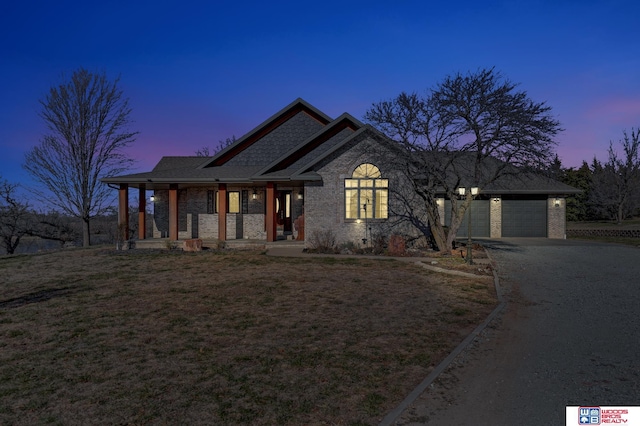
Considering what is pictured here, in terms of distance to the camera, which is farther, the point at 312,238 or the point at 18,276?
the point at 312,238

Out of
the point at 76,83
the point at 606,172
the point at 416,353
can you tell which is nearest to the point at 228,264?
the point at 416,353

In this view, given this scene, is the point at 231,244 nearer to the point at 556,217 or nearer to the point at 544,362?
the point at 544,362

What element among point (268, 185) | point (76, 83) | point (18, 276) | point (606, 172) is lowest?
point (18, 276)

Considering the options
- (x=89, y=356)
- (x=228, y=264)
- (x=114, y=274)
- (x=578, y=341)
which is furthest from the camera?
(x=228, y=264)

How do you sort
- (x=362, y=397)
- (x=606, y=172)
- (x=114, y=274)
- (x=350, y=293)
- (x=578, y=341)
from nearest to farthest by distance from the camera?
(x=362, y=397) < (x=578, y=341) < (x=350, y=293) < (x=114, y=274) < (x=606, y=172)

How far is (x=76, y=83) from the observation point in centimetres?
2344

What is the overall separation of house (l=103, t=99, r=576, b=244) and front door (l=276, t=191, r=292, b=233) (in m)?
0.06

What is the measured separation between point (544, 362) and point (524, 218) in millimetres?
21925

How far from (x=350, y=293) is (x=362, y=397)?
524 cm

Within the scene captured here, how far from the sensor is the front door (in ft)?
69.7

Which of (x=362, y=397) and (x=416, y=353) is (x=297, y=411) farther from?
(x=416, y=353)

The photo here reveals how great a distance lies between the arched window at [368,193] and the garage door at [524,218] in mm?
11291

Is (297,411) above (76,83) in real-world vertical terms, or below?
below

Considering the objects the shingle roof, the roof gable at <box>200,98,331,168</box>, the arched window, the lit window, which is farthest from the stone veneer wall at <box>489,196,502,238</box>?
the lit window
